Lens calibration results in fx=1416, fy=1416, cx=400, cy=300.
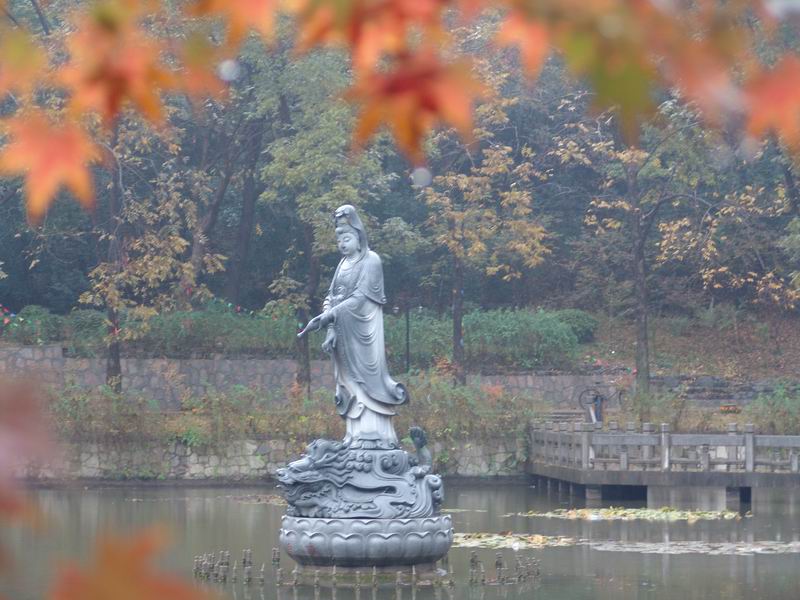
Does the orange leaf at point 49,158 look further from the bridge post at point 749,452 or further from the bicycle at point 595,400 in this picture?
the bicycle at point 595,400

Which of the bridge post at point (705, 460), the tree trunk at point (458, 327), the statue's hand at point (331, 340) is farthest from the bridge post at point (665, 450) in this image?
the statue's hand at point (331, 340)

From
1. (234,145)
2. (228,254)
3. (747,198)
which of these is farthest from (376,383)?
(228,254)

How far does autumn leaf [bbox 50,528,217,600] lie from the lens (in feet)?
7.20

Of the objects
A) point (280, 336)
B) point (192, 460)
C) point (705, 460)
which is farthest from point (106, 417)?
point (705, 460)

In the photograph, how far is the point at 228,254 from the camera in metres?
35.8

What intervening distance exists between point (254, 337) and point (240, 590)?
17904 millimetres

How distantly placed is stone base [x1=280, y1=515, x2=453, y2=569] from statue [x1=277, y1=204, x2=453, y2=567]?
10mm

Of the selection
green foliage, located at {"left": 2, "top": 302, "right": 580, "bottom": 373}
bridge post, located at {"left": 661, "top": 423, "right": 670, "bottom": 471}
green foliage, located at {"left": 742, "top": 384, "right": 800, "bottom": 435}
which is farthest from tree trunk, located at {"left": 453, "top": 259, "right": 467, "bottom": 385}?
bridge post, located at {"left": 661, "top": 423, "right": 670, "bottom": 471}

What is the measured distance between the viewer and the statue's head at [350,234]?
15.1 m

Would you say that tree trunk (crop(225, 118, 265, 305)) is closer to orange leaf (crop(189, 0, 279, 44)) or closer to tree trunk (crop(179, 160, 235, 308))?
tree trunk (crop(179, 160, 235, 308))

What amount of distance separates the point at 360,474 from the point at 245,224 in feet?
67.3

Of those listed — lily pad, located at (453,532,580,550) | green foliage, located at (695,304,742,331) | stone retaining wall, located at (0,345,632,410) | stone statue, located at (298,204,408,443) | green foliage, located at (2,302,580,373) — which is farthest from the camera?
green foliage, located at (695,304,742,331)

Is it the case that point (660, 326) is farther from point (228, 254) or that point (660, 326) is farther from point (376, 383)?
point (376, 383)

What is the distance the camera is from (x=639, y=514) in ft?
71.9
